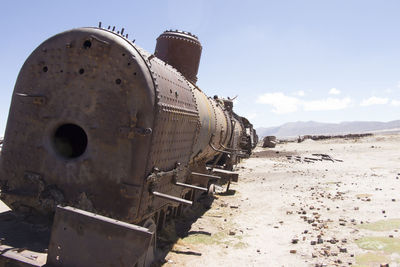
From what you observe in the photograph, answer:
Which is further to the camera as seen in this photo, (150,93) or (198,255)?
(198,255)

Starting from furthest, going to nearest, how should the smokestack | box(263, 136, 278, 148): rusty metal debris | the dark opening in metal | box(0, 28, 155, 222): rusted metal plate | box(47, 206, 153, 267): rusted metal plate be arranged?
box(263, 136, 278, 148): rusty metal debris, the smokestack, the dark opening in metal, box(0, 28, 155, 222): rusted metal plate, box(47, 206, 153, 267): rusted metal plate

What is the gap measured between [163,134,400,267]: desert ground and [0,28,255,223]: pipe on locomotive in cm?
175

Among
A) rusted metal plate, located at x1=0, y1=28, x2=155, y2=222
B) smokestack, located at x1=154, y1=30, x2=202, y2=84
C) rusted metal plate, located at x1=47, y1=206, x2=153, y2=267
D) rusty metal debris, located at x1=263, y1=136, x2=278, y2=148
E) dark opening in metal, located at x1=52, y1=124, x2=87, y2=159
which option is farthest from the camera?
rusty metal debris, located at x1=263, y1=136, x2=278, y2=148

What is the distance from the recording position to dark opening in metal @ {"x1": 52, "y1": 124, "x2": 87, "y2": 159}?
3.77m

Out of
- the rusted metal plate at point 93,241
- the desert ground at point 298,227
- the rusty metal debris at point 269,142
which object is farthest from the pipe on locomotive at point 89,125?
the rusty metal debris at point 269,142

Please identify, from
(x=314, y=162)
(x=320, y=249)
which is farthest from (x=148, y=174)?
(x=314, y=162)

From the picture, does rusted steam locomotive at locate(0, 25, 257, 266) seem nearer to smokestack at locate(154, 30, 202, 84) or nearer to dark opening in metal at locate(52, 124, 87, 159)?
dark opening in metal at locate(52, 124, 87, 159)

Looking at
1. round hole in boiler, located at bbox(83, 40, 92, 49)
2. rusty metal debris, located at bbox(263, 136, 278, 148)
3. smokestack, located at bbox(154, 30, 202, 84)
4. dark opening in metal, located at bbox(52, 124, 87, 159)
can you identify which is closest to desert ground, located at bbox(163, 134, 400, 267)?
dark opening in metal, located at bbox(52, 124, 87, 159)

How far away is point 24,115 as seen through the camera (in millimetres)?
3664

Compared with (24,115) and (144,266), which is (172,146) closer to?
(144,266)

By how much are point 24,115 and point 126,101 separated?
1.25 m

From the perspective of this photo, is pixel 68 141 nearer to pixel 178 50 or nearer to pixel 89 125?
pixel 89 125

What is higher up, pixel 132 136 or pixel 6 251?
pixel 132 136

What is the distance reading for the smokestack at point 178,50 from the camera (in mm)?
6602
